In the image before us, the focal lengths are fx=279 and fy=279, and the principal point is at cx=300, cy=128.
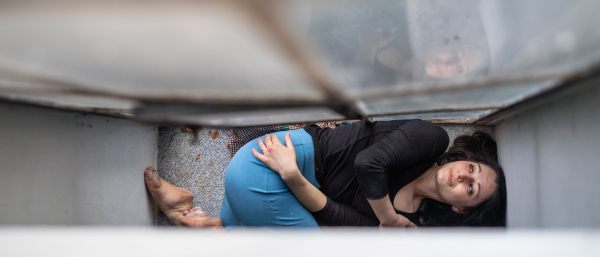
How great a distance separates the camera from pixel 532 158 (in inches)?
36.8

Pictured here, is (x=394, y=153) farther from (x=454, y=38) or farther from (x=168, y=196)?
(x=168, y=196)

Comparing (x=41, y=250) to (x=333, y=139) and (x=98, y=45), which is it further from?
(x=333, y=139)

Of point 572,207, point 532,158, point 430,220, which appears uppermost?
point 532,158

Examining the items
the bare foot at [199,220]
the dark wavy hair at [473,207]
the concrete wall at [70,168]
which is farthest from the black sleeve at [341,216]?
the concrete wall at [70,168]

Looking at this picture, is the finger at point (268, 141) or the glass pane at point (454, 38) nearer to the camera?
the glass pane at point (454, 38)

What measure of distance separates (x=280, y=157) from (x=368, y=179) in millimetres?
330

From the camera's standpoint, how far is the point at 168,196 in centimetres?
140

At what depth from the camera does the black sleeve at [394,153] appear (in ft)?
3.18

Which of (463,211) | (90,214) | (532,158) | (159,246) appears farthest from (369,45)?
(90,214)

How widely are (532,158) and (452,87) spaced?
0.53 meters

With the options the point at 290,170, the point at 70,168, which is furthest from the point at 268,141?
the point at 70,168

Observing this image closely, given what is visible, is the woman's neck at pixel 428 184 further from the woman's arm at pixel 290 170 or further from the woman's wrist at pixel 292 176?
the woman's wrist at pixel 292 176

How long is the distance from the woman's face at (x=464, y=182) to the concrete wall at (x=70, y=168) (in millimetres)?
1327

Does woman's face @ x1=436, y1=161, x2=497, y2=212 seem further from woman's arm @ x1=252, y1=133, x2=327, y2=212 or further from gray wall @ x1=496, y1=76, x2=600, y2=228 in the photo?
woman's arm @ x1=252, y1=133, x2=327, y2=212
